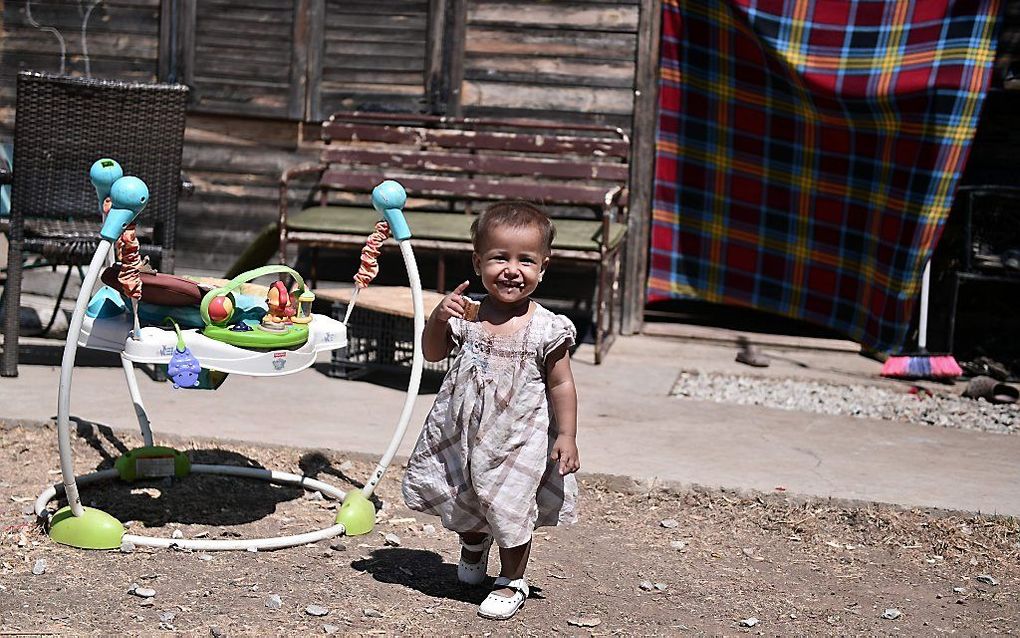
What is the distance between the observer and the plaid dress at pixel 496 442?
3.44m

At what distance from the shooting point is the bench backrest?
7.83m

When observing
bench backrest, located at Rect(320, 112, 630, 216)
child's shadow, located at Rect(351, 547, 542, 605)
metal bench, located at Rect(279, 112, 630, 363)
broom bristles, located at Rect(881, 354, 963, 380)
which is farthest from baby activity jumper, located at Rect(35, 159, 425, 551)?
broom bristles, located at Rect(881, 354, 963, 380)

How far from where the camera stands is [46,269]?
861cm

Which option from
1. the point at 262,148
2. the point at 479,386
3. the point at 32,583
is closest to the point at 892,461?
the point at 479,386

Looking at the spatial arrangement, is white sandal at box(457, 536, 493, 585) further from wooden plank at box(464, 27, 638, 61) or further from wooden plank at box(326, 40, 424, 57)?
wooden plank at box(326, 40, 424, 57)

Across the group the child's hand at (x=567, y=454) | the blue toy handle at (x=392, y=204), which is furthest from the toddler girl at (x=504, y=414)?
the blue toy handle at (x=392, y=204)

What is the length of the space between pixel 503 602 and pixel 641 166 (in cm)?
484

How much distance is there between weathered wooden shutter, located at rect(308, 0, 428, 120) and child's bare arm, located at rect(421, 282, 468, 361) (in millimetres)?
4793

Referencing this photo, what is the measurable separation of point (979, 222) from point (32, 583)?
5994 millimetres

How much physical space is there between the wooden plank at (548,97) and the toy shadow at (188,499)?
389 cm

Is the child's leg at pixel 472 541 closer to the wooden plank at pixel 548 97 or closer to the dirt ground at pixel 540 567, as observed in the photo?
the dirt ground at pixel 540 567

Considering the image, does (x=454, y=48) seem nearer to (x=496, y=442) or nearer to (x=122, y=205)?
(x=122, y=205)

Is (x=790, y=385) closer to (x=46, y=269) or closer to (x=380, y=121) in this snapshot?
(x=380, y=121)

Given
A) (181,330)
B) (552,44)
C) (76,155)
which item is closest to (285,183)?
(76,155)
